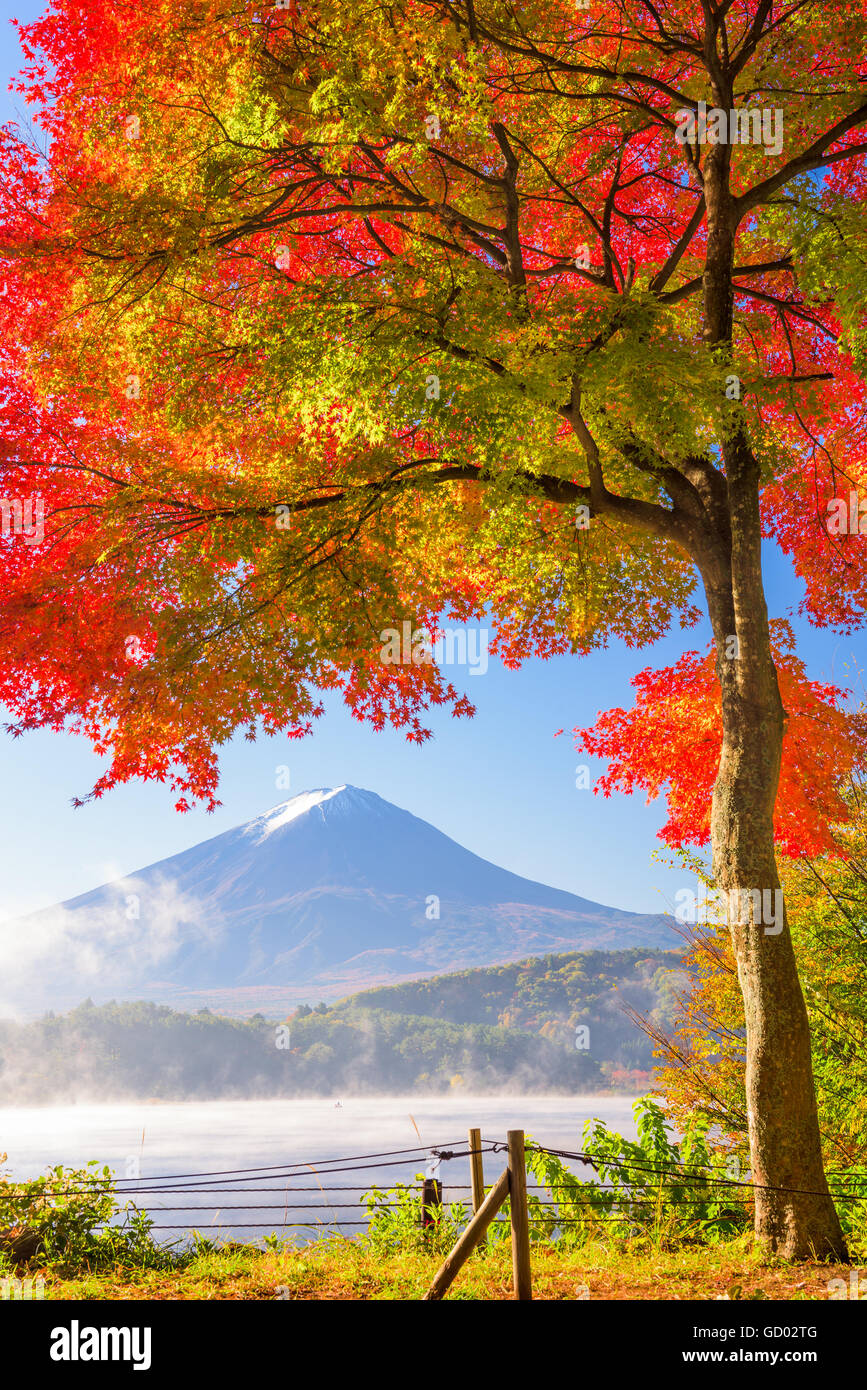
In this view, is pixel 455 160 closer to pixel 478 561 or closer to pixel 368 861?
pixel 478 561

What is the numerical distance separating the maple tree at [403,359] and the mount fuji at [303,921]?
115 metres

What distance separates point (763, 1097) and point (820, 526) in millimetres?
8327

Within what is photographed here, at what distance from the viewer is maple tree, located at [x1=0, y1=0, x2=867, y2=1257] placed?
295 inches

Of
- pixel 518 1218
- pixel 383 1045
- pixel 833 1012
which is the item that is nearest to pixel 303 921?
pixel 383 1045

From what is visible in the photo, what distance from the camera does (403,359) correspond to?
7.55 m

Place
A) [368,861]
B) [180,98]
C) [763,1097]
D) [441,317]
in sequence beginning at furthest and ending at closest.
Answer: [368,861] → [180,98] → [441,317] → [763,1097]

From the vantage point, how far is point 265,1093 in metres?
79.7

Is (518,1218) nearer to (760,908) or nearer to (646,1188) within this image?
(760,908)

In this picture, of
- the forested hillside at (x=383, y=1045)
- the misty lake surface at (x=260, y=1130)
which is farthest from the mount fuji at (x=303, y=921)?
the misty lake surface at (x=260, y=1130)

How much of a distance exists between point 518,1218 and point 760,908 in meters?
3.13

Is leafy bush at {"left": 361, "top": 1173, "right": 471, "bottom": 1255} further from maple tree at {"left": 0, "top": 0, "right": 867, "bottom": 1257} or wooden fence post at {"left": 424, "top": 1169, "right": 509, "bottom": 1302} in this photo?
maple tree at {"left": 0, "top": 0, "right": 867, "bottom": 1257}

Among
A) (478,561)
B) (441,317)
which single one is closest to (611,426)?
(441,317)

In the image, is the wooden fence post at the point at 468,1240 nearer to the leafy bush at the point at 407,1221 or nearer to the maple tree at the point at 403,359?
the leafy bush at the point at 407,1221
